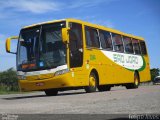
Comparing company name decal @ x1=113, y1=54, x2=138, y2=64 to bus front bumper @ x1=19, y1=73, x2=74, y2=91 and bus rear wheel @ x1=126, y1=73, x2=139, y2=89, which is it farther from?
bus front bumper @ x1=19, y1=73, x2=74, y2=91

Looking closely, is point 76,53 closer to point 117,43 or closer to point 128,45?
point 117,43

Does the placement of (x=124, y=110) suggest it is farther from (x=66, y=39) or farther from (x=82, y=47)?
(x=82, y=47)

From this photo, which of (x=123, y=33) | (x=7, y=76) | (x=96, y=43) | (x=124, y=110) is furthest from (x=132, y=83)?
(x=7, y=76)

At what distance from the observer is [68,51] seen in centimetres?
1872

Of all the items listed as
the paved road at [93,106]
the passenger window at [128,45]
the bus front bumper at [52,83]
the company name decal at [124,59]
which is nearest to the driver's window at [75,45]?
the bus front bumper at [52,83]

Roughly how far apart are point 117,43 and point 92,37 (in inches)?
147

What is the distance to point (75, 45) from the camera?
19250mm

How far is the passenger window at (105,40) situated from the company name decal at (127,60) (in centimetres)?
31

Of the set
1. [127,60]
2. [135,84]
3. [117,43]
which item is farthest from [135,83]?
[117,43]

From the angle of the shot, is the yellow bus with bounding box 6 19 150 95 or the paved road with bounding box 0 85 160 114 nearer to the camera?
the paved road with bounding box 0 85 160 114

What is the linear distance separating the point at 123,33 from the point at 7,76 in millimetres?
55251

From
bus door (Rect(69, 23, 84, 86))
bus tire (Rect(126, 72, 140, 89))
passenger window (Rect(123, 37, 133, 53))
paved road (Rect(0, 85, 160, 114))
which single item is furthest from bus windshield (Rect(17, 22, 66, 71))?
bus tire (Rect(126, 72, 140, 89))

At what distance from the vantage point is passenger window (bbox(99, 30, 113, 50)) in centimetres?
2217

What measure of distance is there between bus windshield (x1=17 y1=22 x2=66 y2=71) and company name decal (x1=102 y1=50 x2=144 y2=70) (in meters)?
3.77
